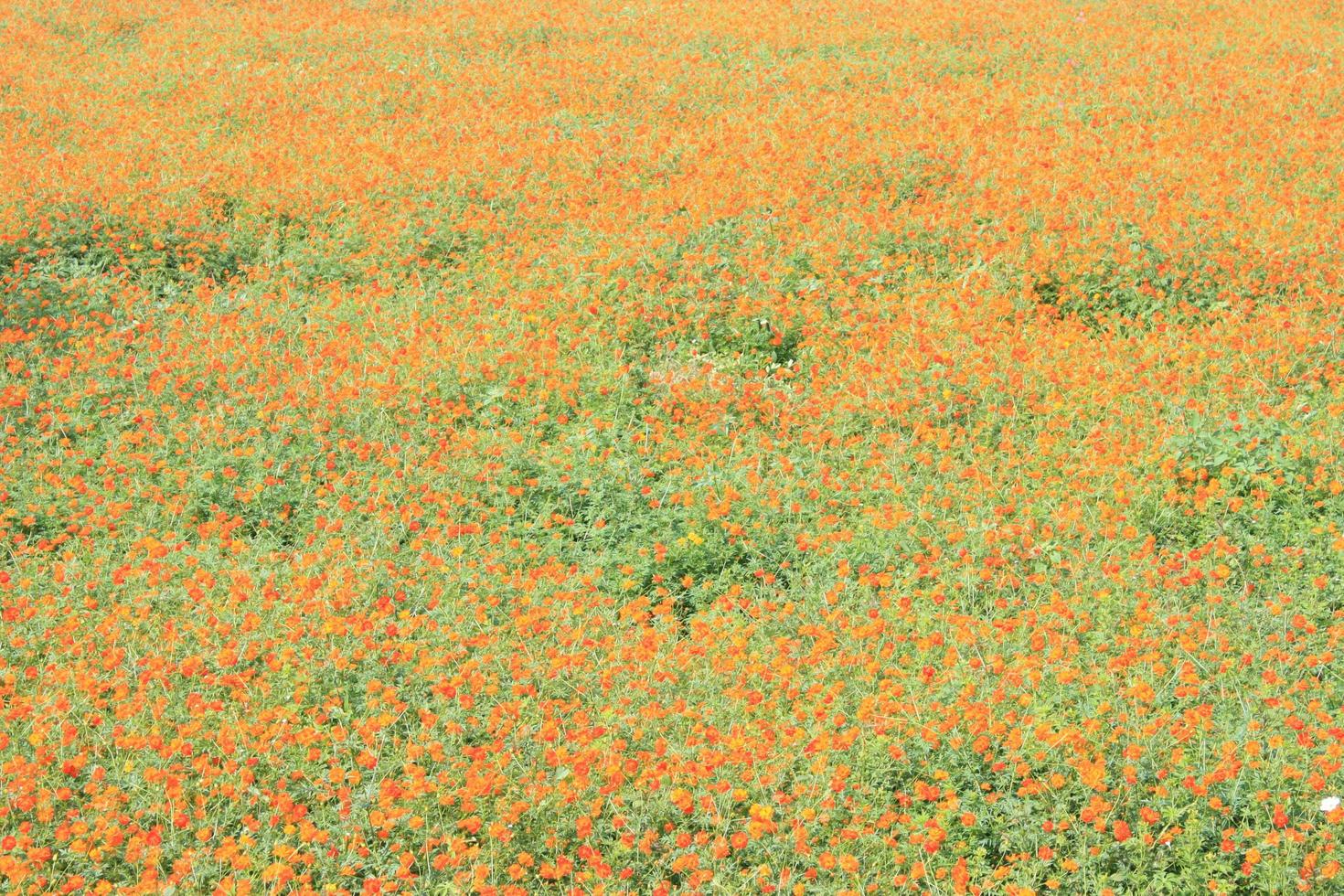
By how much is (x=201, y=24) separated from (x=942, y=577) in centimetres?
1442

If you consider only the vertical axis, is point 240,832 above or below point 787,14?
below

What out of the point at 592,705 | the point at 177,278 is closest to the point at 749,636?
the point at 592,705

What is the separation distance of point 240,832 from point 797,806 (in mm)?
1879

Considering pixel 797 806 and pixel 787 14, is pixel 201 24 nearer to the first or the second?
pixel 787 14

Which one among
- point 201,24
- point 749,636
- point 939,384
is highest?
point 201,24

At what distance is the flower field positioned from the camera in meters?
3.88

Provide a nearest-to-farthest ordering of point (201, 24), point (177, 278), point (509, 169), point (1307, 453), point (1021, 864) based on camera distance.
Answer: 1. point (1021, 864)
2. point (1307, 453)
3. point (177, 278)
4. point (509, 169)
5. point (201, 24)

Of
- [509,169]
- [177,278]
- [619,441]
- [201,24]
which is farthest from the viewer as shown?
[201,24]

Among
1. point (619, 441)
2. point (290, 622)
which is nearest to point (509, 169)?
point (619, 441)

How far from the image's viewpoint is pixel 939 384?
6.61 metres

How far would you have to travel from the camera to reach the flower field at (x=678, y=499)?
153 inches

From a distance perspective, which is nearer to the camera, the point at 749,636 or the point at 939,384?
the point at 749,636

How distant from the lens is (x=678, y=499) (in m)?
5.75

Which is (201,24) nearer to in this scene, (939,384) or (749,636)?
(939,384)
